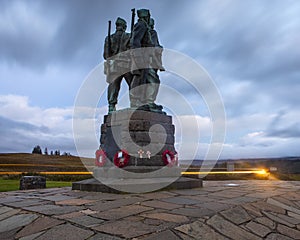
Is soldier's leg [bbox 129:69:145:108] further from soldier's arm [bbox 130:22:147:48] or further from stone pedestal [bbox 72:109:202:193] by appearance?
soldier's arm [bbox 130:22:147:48]

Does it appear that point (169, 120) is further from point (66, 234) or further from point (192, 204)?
point (66, 234)

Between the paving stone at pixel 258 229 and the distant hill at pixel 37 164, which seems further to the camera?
the distant hill at pixel 37 164

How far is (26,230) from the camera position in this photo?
10.2ft

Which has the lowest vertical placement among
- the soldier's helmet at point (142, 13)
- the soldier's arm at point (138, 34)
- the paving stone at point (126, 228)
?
the paving stone at point (126, 228)

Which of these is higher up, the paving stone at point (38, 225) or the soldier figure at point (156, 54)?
the soldier figure at point (156, 54)

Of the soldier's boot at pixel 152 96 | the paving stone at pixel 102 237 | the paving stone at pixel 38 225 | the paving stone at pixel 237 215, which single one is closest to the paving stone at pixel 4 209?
the paving stone at pixel 38 225

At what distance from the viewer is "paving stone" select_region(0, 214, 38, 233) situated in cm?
331

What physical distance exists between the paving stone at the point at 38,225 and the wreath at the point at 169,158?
163 inches

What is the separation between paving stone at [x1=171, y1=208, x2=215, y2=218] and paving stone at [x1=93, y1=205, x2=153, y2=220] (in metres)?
0.46

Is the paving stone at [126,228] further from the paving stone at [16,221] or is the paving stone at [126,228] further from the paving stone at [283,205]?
the paving stone at [283,205]

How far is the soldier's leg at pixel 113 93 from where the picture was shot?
951 cm

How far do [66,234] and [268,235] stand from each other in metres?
2.40

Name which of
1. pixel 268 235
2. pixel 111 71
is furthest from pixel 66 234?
pixel 111 71

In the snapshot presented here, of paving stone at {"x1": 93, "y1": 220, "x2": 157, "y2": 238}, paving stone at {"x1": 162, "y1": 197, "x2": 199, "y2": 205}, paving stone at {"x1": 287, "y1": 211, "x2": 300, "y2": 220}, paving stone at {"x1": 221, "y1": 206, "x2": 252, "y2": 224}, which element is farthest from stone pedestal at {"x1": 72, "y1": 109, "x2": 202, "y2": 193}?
paving stone at {"x1": 93, "y1": 220, "x2": 157, "y2": 238}
